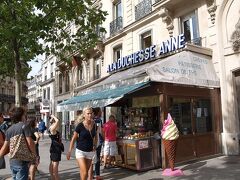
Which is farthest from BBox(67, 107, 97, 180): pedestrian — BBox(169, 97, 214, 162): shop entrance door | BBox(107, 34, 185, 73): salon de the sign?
BBox(107, 34, 185, 73): salon de the sign

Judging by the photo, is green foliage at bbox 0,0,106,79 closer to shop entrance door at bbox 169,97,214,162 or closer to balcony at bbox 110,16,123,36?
shop entrance door at bbox 169,97,214,162

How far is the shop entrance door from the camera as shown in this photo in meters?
10.1

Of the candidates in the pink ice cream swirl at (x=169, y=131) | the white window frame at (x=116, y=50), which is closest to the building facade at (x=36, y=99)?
the pink ice cream swirl at (x=169, y=131)

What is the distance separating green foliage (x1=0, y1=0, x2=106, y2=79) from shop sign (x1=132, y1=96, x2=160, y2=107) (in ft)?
8.81

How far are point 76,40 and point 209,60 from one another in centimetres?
498

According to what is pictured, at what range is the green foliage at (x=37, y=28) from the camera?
29.9 ft

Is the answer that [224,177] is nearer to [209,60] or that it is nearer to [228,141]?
[228,141]

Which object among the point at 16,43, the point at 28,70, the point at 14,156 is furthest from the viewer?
the point at 28,70

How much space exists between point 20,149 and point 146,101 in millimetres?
6403

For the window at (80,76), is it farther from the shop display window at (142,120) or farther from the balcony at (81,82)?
the shop display window at (142,120)

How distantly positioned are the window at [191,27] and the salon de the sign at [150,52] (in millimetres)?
1397

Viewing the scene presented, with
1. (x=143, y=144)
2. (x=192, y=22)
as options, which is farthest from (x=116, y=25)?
(x=143, y=144)

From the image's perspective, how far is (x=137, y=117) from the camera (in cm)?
1247

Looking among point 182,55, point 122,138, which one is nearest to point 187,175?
point 122,138
